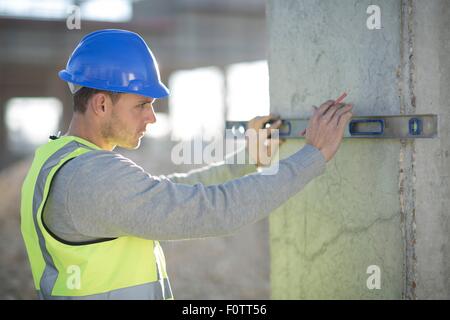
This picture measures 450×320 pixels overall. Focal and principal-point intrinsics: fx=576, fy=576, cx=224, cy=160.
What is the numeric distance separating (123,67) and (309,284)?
1.47m

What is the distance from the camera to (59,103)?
28.0m

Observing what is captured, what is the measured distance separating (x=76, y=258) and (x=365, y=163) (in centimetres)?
137

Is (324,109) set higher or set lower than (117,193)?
higher

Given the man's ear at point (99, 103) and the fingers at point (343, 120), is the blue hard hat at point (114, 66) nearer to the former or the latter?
the man's ear at point (99, 103)

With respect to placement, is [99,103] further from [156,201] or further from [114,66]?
[156,201]

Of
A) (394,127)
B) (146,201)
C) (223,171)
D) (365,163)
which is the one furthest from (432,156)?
(146,201)

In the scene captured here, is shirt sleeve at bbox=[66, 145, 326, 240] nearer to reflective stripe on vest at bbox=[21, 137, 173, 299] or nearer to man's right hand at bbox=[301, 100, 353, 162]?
reflective stripe on vest at bbox=[21, 137, 173, 299]

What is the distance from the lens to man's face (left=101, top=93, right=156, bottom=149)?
2389 millimetres

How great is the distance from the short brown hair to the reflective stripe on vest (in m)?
0.17

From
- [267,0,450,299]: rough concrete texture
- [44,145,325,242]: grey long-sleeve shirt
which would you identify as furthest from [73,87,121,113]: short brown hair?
[267,0,450,299]: rough concrete texture

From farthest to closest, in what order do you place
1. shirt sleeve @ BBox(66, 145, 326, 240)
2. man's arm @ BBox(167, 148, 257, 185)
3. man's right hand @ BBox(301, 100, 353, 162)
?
1. man's arm @ BBox(167, 148, 257, 185)
2. man's right hand @ BBox(301, 100, 353, 162)
3. shirt sleeve @ BBox(66, 145, 326, 240)

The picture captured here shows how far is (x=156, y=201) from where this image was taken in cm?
209

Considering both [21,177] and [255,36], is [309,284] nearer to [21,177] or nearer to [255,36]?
[21,177]

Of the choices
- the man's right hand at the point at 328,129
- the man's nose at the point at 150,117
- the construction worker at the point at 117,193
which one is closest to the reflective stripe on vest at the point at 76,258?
the construction worker at the point at 117,193
